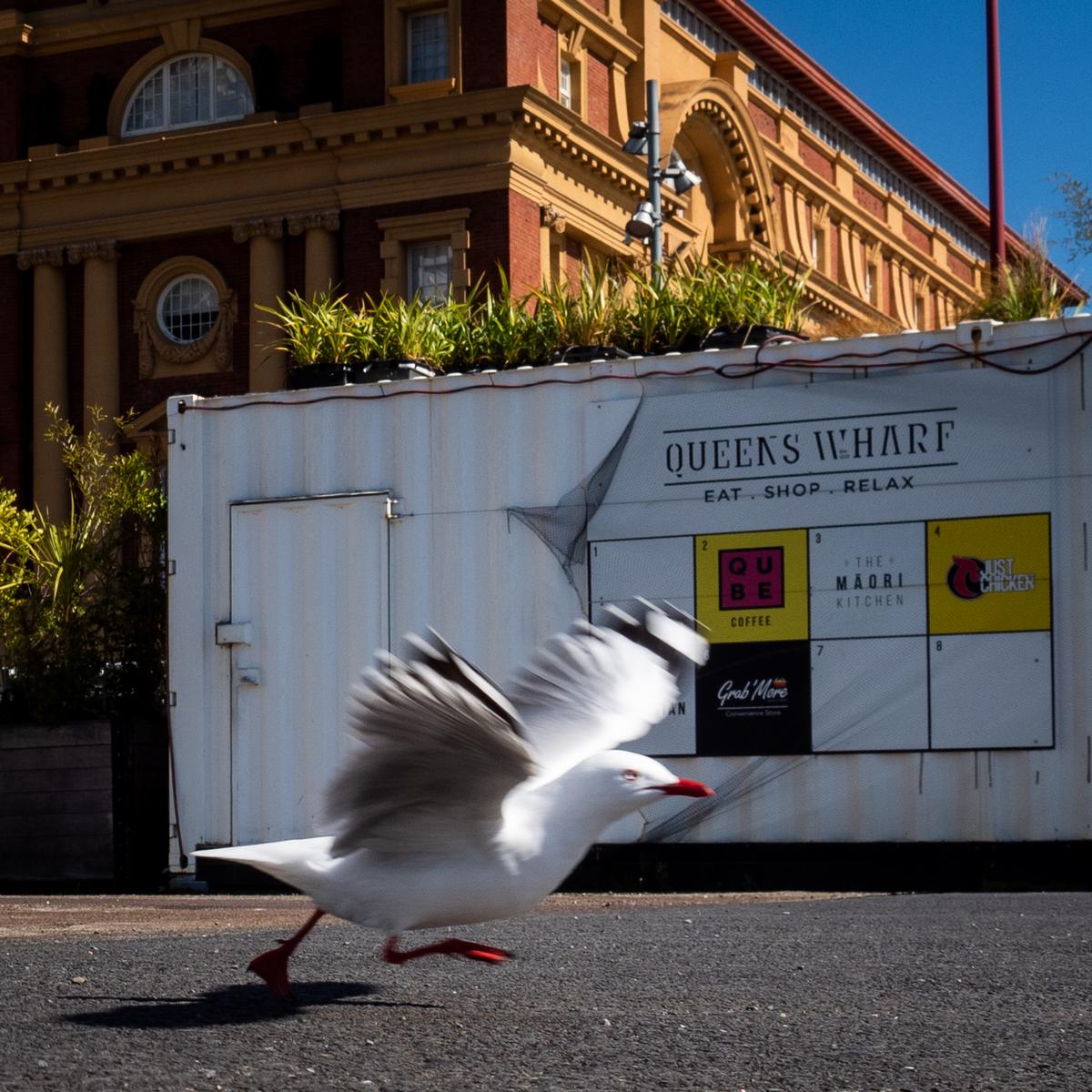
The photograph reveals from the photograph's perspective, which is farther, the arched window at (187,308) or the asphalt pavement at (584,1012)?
the arched window at (187,308)

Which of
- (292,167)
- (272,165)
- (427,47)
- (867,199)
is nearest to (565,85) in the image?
(427,47)

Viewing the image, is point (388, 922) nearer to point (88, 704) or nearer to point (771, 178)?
point (88, 704)

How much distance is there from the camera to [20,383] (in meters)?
37.4

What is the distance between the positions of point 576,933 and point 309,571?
5101 mm

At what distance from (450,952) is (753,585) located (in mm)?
6524

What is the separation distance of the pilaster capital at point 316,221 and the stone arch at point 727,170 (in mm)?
8269

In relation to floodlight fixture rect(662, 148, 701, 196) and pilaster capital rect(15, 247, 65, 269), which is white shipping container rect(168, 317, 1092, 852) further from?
pilaster capital rect(15, 247, 65, 269)

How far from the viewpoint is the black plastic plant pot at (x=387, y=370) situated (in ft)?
43.1

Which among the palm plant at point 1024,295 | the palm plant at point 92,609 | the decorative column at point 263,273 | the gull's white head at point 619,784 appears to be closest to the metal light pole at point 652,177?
the palm plant at point 92,609

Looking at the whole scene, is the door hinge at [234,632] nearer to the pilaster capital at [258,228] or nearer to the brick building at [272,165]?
the brick building at [272,165]

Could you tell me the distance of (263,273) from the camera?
117 feet

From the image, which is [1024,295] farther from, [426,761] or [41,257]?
[41,257]

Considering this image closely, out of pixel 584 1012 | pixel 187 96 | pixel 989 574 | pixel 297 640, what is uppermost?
pixel 187 96

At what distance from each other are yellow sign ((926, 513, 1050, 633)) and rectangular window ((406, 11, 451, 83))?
2550cm
